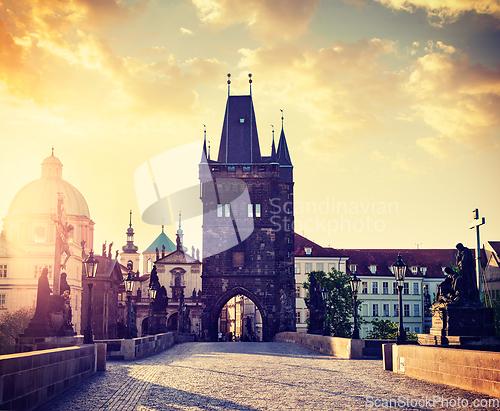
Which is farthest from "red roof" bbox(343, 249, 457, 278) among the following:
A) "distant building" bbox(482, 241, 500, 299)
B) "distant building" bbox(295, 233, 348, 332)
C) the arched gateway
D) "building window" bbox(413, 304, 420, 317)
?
the arched gateway

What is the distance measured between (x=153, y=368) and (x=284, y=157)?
170ft

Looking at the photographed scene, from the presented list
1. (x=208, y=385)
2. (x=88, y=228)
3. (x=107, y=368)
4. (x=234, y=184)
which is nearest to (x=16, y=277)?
(x=88, y=228)

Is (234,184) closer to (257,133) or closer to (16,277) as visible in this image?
(257,133)

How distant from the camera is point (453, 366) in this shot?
1071 centimetres

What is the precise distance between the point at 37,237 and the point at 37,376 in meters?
81.1

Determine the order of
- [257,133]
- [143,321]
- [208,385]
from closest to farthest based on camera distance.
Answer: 1. [208,385]
2. [257,133]
3. [143,321]

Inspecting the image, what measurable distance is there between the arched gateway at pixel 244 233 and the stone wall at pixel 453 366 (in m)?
40.5

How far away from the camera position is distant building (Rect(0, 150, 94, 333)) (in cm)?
7194

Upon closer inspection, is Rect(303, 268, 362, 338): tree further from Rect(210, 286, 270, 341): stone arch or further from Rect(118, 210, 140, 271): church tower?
Rect(118, 210, 140, 271): church tower

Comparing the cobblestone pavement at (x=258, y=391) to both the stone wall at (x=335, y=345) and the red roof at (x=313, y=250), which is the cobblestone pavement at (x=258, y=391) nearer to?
the stone wall at (x=335, y=345)

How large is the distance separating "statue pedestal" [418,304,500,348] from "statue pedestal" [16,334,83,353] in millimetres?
9519

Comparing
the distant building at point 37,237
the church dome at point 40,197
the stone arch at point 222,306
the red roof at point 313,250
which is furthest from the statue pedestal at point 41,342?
the church dome at point 40,197

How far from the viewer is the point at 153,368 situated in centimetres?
1672

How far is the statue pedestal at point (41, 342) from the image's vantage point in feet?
49.7
